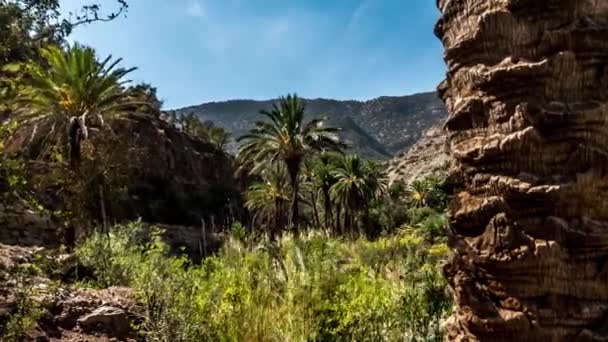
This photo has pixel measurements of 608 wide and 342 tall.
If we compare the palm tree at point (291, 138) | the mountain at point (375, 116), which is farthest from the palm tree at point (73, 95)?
the mountain at point (375, 116)

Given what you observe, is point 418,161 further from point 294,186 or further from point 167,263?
point 167,263

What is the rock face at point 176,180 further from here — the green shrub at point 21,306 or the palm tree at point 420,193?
the green shrub at point 21,306

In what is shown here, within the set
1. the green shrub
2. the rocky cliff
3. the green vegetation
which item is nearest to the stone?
the green vegetation

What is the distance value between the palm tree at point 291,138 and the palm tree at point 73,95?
34.6 feet

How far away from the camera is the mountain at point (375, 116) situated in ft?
364

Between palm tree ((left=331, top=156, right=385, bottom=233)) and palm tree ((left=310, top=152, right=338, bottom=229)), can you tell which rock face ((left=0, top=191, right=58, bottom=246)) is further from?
palm tree ((left=331, top=156, right=385, bottom=233))

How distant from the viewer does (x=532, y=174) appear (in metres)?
1.92

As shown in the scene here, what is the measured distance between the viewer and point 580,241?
1.85m

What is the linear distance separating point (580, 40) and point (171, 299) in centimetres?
524

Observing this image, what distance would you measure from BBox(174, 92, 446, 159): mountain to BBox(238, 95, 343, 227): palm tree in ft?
243

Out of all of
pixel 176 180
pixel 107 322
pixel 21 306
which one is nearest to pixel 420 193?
pixel 176 180

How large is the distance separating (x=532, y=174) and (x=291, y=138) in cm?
2709

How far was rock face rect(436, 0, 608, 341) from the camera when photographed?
1.85 m

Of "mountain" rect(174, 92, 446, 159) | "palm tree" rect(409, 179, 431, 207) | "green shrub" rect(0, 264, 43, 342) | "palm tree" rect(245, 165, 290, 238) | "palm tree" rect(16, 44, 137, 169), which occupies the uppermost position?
"mountain" rect(174, 92, 446, 159)
